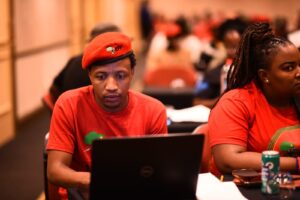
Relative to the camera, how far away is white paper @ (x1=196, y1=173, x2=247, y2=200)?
220 centimetres

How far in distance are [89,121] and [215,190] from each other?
64 centimetres

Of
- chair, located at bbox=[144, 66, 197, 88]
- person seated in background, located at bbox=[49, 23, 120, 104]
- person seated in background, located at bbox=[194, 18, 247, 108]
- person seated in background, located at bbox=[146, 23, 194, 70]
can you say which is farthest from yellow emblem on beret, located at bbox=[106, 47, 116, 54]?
person seated in background, located at bbox=[146, 23, 194, 70]

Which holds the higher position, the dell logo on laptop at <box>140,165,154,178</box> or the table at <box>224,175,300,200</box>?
the dell logo on laptop at <box>140,165,154,178</box>

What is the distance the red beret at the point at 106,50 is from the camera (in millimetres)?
2416

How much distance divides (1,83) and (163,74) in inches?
71.6

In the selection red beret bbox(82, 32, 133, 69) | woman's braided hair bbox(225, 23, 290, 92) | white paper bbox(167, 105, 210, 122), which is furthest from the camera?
white paper bbox(167, 105, 210, 122)

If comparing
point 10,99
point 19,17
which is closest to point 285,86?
point 10,99

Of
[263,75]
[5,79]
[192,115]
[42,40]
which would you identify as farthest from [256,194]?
[42,40]

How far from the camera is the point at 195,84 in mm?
5988

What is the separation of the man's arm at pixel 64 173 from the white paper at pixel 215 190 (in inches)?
17.4

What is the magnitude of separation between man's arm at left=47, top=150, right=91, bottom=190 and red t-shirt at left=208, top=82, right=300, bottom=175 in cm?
64

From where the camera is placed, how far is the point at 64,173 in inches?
92.8

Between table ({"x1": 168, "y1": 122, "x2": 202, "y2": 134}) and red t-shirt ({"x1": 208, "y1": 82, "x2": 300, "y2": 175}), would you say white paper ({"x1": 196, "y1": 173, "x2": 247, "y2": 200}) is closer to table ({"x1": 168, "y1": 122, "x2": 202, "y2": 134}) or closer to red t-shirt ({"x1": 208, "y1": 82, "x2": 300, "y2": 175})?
red t-shirt ({"x1": 208, "y1": 82, "x2": 300, "y2": 175})

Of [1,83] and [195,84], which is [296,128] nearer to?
[195,84]
